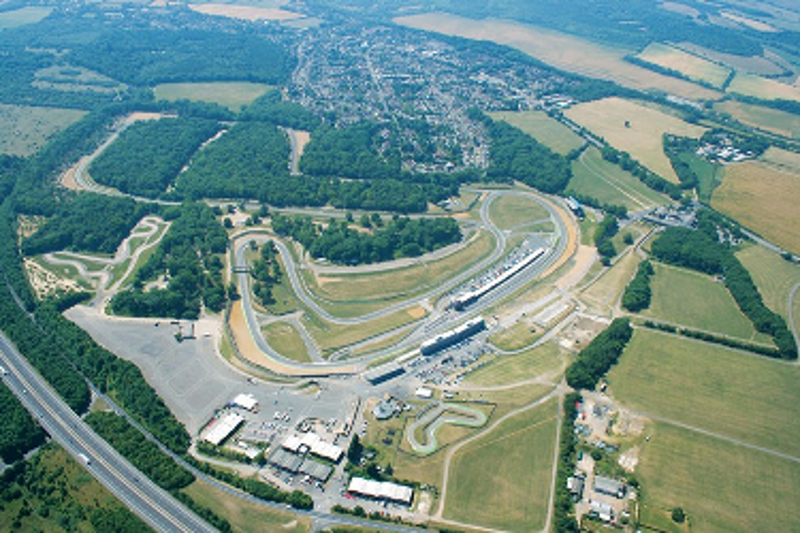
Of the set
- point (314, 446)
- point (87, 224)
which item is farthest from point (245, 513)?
point (87, 224)

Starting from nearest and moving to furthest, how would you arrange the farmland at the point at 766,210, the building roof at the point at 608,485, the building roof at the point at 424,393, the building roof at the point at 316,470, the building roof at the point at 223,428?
1. the building roof at the point at 608,485
2. the building roof at the point at 316,470
3. the building roof at the point at 223,428
4. the building roof at the point at 424,393
5. the farmland at the point at 766,210

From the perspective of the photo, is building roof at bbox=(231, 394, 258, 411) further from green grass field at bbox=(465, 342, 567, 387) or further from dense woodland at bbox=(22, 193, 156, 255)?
dense woodland at bbox=(22, 193, 156, 255)

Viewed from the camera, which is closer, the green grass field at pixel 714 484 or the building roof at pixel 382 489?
the green grass field at pixel 714 484

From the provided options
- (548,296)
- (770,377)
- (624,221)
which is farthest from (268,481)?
(624,221)

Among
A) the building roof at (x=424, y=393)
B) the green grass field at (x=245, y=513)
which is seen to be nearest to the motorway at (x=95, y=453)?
the green grass field at (x=245, y=513)

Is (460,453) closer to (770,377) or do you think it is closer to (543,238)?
(770,377)

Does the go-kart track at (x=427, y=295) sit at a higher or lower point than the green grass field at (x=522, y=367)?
lower

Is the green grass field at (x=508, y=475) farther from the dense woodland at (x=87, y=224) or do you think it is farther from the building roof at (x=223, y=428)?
the dense woodland at (x=87, y=224)
